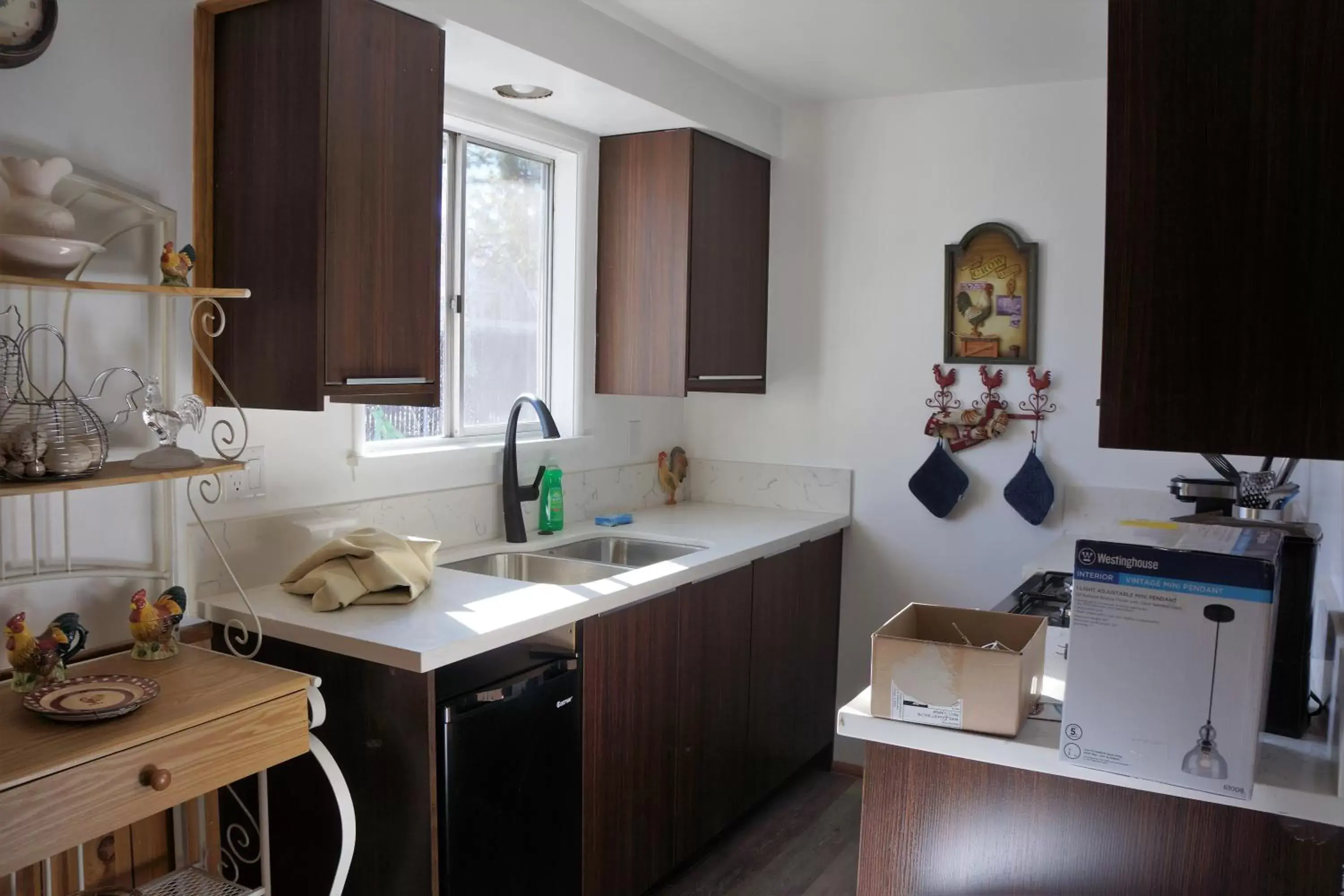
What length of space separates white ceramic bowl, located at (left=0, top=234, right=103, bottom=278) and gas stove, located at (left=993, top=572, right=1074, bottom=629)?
1.86 meters

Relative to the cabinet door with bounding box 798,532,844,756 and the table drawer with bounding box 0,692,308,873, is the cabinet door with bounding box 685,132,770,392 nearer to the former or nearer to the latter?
the cabinet door with bounding box 798,532,844,756

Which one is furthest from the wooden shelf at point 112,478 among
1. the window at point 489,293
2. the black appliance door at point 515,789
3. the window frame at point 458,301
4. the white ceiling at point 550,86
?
the white ceiling at point 550,86

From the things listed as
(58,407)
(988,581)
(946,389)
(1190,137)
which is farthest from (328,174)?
(988,581)


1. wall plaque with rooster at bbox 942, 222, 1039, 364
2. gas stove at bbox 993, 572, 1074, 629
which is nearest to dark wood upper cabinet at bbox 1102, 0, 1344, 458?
gas stove at bbox 993, 572, 1074, 629

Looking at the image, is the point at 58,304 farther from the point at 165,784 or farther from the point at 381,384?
the point at 165,784

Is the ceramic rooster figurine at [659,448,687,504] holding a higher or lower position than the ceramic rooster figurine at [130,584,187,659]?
higher

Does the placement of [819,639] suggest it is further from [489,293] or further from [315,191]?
[315,191]

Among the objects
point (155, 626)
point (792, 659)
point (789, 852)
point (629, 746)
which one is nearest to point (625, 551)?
point (792, 659)

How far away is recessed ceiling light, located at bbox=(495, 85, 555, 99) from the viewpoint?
2.81 metres

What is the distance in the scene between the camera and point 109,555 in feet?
6.53

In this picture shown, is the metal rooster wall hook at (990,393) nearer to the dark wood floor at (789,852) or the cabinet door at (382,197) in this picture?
the dark wood floor at (789,852)

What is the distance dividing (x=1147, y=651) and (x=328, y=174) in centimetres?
169

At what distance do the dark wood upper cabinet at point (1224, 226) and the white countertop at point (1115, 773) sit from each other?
50 centimetres

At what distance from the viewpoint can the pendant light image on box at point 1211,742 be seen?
1334mm
